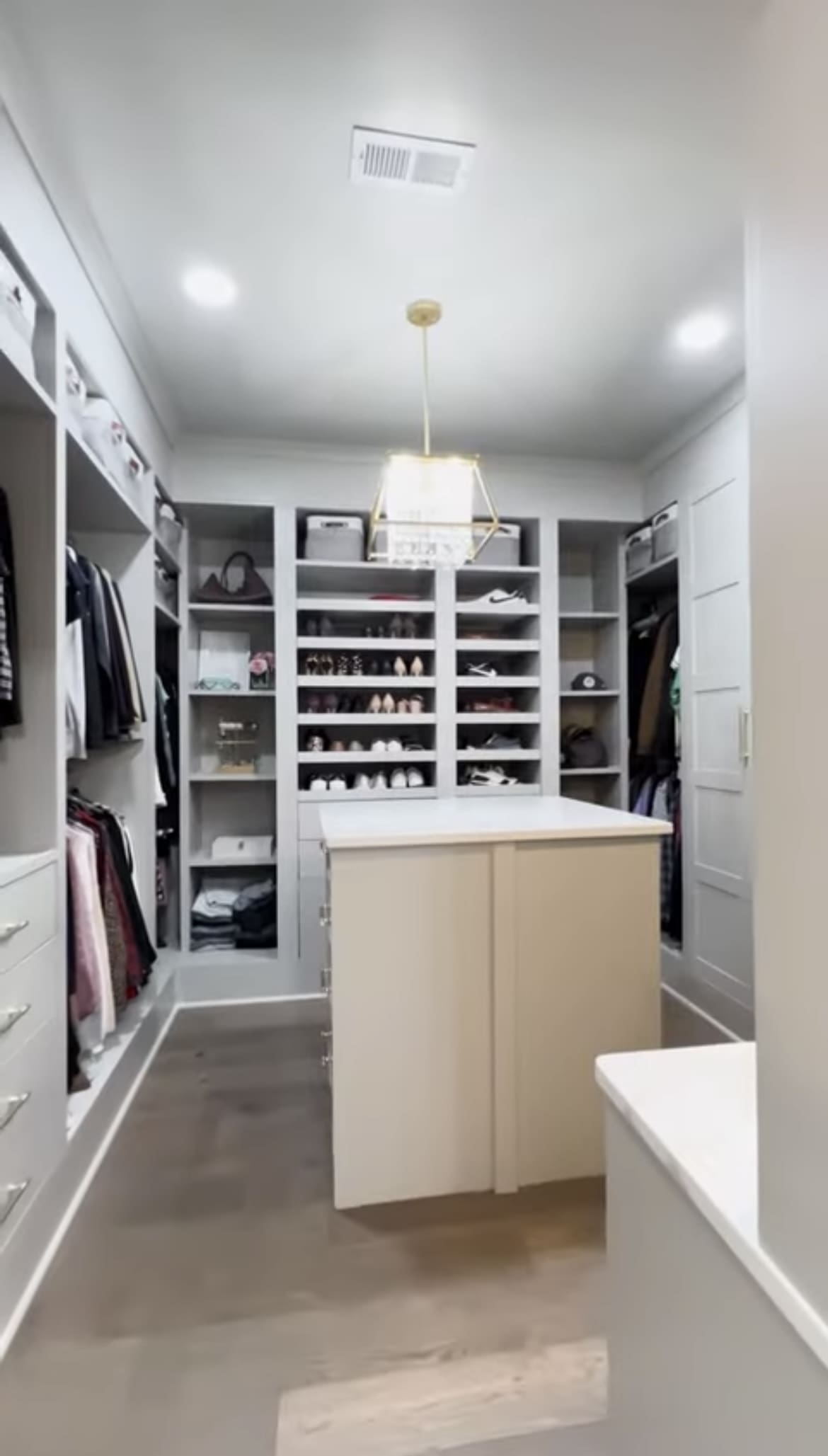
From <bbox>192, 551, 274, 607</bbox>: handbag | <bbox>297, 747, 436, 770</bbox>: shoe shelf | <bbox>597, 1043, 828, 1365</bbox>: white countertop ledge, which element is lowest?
<bbox>597, 1043, 828, 1365</bbox>: white countertop ledge

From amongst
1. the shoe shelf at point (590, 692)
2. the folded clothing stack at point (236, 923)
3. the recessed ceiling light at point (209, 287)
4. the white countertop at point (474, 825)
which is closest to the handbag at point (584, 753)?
the shoe shelf at point (590, 692)

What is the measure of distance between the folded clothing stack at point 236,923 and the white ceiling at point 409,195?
2.28m

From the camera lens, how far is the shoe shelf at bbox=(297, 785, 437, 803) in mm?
3363

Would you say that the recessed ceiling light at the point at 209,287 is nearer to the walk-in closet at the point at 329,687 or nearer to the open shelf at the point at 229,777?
the walk-in closet at the point at 329,687

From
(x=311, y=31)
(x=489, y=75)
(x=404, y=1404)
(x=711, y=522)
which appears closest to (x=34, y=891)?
(x=404, y=1404)

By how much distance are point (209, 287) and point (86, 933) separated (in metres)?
1.97

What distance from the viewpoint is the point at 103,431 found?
2.18 meters

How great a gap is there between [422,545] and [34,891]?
1.50 meters

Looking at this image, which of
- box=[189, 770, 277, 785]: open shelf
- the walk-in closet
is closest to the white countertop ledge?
the walk-in closet

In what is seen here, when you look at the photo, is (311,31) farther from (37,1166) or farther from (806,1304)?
(37,1166)

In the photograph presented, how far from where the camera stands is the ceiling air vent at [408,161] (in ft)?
5.40

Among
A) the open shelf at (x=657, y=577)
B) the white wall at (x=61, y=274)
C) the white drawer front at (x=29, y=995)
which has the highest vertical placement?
the white wall at (x=61, y=274)

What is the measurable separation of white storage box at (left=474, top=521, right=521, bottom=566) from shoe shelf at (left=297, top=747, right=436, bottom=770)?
38.0 inches

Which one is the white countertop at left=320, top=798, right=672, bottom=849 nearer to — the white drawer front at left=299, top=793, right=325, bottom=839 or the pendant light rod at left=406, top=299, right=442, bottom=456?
the white drawer front at left=299, top=793, right=325, bottom=839
